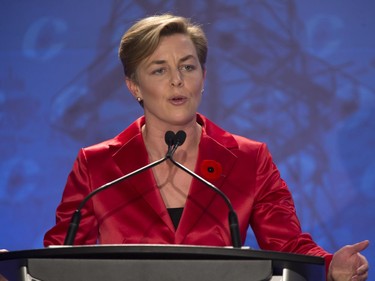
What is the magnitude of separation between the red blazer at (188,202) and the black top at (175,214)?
0.10 ft

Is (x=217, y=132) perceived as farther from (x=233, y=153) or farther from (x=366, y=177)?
(x=366, y=177)

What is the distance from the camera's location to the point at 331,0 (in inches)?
122

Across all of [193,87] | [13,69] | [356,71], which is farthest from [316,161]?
[13,69]

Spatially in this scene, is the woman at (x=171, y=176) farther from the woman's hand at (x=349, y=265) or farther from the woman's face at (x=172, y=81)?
the woman's hand at (x=349, y=265)

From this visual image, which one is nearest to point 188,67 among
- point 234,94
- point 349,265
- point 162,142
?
point 162,142

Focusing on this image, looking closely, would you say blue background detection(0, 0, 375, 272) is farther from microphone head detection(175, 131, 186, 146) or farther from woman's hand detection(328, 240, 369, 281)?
woman's hand detection(328, 240, 369, 281)

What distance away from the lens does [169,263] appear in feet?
4.68

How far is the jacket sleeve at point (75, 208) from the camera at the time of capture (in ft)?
7.64

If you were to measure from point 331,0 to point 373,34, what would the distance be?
0.22 metres

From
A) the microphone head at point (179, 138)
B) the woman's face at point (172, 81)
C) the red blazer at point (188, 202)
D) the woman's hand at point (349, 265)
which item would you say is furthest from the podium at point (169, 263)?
the woman's face at point (172, 81)

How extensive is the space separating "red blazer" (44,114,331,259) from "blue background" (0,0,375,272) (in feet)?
1.82

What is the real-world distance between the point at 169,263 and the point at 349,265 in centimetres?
48

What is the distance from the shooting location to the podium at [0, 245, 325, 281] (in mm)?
1398

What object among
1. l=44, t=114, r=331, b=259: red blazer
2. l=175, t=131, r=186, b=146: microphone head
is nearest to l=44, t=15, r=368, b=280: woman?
l=44, t=114, r=331, b=259: red blazer
